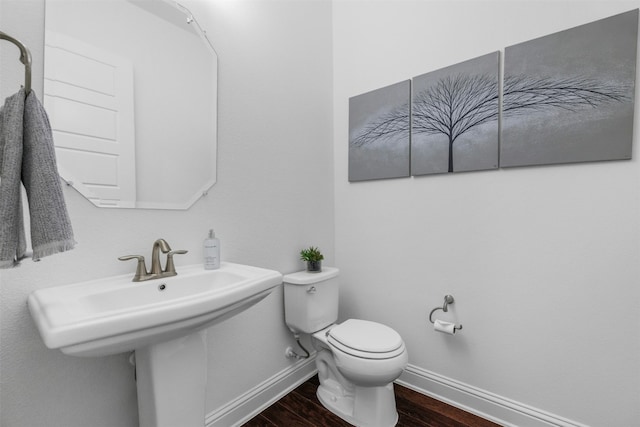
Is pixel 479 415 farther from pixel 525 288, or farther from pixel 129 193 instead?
pixel 129 193

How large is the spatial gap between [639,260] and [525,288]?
16.0 inches

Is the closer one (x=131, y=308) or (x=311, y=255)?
(x=131, y=308)

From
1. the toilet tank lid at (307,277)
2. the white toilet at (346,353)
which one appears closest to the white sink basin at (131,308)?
the toilet tank lid at (307,277)

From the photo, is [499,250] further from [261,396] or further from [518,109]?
[261,396]

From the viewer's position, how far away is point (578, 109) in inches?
48.3

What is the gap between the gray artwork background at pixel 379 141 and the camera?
1.74 meters

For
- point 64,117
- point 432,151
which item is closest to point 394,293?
point 432,151

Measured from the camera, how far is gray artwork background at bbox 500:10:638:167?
1.14m

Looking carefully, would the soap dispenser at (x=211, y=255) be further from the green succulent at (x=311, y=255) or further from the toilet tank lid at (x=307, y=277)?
the green succulent at (x=311, y=255)

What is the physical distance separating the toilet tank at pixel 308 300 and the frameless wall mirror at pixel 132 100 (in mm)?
713

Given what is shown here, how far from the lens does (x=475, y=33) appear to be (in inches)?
58.8


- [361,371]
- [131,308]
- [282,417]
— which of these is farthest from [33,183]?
[282,417]

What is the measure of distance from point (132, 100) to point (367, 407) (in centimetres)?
172

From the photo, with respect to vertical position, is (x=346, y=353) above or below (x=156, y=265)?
below
